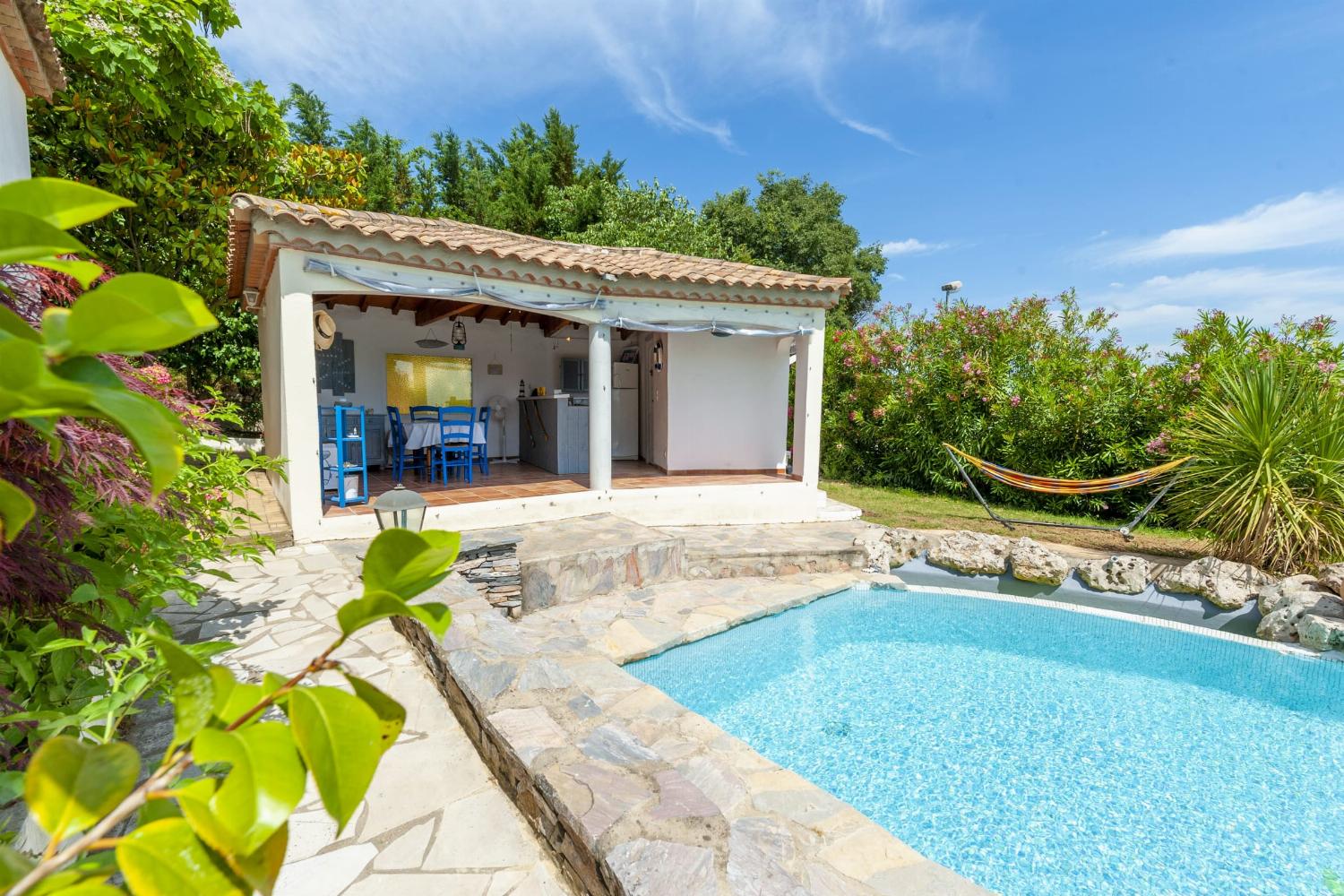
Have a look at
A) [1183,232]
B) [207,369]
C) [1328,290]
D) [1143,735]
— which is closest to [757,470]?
[1143,735]

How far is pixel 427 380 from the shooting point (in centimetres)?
1121

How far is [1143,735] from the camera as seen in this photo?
13.8 feet

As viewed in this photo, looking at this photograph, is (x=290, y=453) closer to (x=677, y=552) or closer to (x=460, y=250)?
(x=460, y=250)

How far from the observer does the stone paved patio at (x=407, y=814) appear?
7.60ft

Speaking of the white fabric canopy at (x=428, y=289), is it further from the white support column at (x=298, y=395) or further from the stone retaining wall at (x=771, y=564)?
the stone retaining wall at (x=771, y=564)

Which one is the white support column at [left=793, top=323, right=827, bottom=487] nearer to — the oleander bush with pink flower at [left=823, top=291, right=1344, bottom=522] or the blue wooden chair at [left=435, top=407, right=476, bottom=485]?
the oleander bush with pink flower at [left=823, top=291, right=1344, bottom=522]

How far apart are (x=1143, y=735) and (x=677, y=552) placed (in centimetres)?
422

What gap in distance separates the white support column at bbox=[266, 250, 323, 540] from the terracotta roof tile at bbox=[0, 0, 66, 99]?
1927 millimetres

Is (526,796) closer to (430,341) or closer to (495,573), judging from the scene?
(495,573)

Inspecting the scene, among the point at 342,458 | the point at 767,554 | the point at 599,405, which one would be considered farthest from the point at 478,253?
the point at 767,554

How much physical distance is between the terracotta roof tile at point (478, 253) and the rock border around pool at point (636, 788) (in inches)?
159

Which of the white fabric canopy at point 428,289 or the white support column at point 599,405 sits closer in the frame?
the white fabric canopy at point 428,289

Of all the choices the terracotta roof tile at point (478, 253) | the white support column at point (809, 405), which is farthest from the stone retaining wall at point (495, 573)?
the white support column at point (809, 405)

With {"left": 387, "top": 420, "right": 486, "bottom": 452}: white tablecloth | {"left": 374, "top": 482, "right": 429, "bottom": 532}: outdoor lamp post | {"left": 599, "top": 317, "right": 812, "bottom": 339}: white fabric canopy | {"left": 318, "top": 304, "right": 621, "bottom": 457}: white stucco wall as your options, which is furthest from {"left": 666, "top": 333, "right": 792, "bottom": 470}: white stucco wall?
{"left": 374, "top": 482, "right": 429, "bottom": 532}: outdoor lamp post
